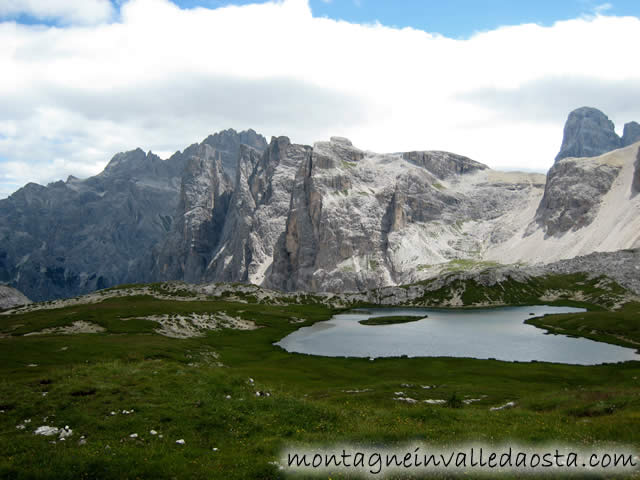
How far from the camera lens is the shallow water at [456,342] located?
8794cm

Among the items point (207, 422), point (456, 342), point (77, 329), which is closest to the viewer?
point (207, 422)

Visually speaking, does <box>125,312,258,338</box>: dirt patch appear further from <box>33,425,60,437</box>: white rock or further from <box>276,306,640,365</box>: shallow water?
<box>33,425,60,437</box>: white rock

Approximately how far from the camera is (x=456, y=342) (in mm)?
108062

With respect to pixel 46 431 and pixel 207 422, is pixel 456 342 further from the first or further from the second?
pixel 46 431

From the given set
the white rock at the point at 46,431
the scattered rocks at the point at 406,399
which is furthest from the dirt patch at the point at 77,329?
the white rock at the point at 46,431

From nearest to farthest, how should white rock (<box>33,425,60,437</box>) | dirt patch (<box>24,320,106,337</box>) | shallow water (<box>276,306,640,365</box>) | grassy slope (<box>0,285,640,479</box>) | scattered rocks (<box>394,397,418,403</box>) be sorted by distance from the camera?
grassy slope (<box>0,285,640,479</box>) → white rock (<box>33,425,60,437</box>) → scattered rocks (<box>394,397,418,403</box>) → shallow water (<box>276,306,640,365</box>) → dirt patch (<box>24,320,106,337</box>)

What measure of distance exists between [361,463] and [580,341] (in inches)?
4260

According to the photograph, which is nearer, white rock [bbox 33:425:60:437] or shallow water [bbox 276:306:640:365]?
white rock [bbox 33:425:60:437]

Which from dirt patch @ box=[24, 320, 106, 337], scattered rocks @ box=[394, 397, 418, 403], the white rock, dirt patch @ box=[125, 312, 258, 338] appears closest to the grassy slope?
the white rock

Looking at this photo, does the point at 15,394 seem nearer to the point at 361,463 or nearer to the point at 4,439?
the point at 4,439

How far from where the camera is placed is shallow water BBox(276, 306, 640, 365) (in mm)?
87944

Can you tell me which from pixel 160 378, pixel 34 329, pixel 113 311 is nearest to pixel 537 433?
pixel 160 378

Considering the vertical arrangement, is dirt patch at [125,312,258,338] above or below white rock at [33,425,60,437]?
below

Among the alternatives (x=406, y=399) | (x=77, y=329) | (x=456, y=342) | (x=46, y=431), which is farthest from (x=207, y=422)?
(x=77, y=329)
